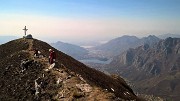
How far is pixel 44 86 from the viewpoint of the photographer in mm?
38781

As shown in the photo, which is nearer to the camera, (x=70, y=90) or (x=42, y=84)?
(x=70, y=90)

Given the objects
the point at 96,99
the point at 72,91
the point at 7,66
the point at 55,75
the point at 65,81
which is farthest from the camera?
the point at 7,66

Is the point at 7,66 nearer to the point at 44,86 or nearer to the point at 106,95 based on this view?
the point at 44,86

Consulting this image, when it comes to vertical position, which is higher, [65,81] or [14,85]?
[65,81]

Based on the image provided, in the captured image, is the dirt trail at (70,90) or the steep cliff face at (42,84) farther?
the steep cliff face at (42,84)

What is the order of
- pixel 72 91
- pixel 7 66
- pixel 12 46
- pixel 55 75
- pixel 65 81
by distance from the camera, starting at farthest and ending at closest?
pixel 12 46
pixel 7 66
pixel 55 75
pixel 65 81
pixel 72 91

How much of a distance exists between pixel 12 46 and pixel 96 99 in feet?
178

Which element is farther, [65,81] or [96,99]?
[65,81]

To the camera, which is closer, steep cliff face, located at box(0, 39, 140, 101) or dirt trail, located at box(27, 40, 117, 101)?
dirt trail, located at box(27, 40, 117, 101)

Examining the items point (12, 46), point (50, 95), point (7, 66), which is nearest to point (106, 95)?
point (50, 95)

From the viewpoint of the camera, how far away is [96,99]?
30734mm

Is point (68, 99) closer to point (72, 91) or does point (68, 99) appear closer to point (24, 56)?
point (72, 91)

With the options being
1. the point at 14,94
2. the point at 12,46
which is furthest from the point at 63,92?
the point at 12,46

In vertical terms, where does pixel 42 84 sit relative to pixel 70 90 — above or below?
below
